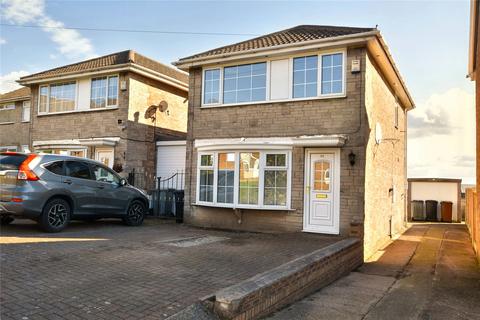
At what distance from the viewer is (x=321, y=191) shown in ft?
34.1

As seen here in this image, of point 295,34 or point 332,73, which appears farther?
point 295,34

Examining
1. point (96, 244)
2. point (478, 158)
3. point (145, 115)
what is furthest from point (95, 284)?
point (145, 115)

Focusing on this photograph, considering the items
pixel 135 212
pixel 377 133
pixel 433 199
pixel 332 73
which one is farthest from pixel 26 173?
pixel 433 199

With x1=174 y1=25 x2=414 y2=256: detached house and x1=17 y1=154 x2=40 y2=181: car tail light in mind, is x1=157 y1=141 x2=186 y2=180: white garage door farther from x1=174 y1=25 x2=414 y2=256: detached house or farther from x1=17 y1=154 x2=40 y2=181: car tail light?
x1=17 y1=154 x2=40 y2=181: car tail light

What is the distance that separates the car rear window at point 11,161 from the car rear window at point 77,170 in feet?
3.41

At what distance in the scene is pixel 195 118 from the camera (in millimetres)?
12352

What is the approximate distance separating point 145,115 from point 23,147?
6617 mm

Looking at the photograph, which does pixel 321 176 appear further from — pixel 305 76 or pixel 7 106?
pixel 7 106

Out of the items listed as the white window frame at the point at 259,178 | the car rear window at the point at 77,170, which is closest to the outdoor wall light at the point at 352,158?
the white window frame at the point at 259,178

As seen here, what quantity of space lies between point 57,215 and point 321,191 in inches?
252

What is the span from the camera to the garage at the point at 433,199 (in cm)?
2228

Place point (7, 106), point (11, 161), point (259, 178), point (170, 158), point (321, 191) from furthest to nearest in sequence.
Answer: point (7, 106) → point (170, 158) → point (259, 178) → point (321, 191) → point (11, 161)

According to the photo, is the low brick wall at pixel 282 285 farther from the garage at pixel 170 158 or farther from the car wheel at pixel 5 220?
the garage at pixel 170 158

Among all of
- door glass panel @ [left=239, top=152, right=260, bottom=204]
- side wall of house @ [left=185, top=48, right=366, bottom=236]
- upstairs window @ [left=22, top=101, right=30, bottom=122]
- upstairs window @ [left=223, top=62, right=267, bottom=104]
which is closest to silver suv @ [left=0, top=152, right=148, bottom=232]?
side wall of house @ [left=185, top=48, right=366, bottom=236]
